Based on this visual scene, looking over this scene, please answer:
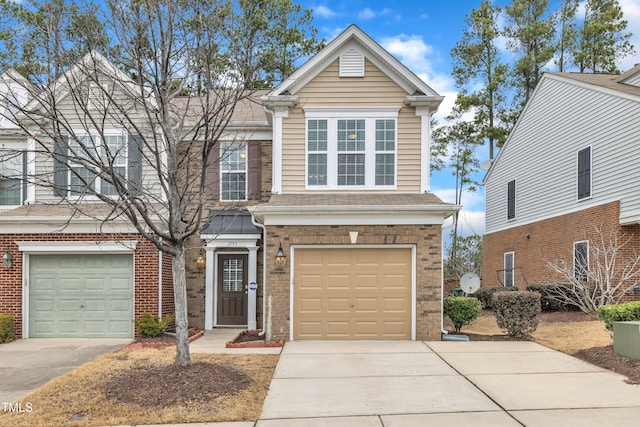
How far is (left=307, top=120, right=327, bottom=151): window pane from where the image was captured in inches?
470

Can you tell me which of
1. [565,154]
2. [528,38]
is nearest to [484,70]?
[528,38]

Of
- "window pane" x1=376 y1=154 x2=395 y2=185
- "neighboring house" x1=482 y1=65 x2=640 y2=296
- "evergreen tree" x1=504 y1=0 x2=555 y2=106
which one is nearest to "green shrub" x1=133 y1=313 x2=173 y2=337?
"window pane" x1=376 y1=154 x2=395 y2=185

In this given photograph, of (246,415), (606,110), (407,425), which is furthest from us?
(606,110)

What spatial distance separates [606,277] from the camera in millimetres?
12914

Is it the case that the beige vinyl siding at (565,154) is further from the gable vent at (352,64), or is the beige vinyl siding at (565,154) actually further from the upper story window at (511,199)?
the gable vent at (352,64)

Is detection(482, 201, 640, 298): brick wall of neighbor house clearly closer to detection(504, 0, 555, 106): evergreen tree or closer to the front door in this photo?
detection(504, 0, 555, 106): evergreen tree

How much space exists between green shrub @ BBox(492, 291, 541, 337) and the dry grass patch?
5.73 meters

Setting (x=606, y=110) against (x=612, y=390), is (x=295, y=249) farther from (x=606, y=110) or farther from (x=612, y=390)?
(x=606, y=110)

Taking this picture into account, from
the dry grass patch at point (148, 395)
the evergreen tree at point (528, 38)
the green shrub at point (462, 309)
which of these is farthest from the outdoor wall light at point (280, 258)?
the evergreen tree at point (528, 38)

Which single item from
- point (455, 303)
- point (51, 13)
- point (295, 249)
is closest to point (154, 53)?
point (51, 13)

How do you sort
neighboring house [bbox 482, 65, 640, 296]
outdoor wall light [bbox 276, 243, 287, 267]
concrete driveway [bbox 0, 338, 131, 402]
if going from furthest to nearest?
1. neighboring house [bbox 482, 65, 640, 296]
2. outdoor wall light [bbox 276, 243, 287, 267]
3. concrete driveway [bbox 0, 338, 131, 402]

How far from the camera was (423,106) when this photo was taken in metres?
11.8

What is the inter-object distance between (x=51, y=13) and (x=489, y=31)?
80.6 ft

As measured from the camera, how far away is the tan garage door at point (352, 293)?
1088cm
